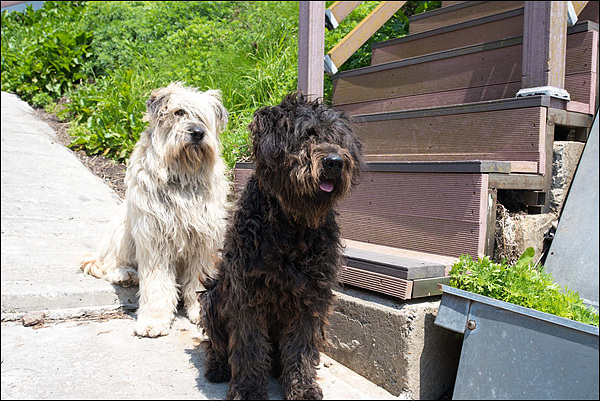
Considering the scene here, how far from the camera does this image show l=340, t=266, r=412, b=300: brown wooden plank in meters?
2.75

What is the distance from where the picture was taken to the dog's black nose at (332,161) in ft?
7.37

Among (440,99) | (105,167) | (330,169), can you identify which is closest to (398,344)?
(330,169)

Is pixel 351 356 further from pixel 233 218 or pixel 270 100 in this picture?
pixel 270 100

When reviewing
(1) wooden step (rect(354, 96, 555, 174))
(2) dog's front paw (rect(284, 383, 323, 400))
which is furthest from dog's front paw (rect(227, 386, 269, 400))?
(1) wooden step (rect(354, 96, 555, 174))

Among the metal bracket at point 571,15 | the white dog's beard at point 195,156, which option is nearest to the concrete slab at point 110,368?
the white dog's beard at point 195,156

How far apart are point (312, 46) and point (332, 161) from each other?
2.41 m

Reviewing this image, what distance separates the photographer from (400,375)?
8.94ft

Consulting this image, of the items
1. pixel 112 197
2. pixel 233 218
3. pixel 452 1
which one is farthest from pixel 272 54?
pixel 233 218

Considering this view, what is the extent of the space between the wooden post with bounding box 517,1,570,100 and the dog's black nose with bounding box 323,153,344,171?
198 cm

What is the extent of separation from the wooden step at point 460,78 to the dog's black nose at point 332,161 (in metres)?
2.25

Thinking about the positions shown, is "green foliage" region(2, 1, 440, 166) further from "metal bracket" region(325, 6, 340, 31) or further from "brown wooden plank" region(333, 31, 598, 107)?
"metal bracket" region(325, 6, 340, 31)

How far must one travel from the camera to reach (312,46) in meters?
4.33

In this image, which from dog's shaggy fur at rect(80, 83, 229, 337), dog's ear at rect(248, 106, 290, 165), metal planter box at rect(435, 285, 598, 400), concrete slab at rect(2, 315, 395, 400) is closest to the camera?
metal planter box at rect(435, 285, 598, 400)

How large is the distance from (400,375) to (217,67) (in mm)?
5340
